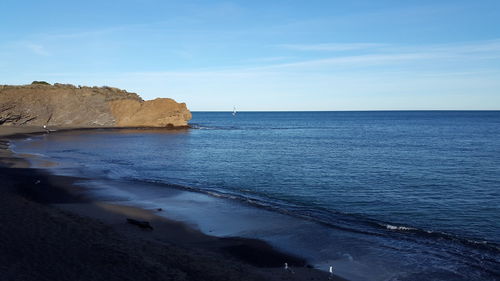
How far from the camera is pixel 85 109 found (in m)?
96.7

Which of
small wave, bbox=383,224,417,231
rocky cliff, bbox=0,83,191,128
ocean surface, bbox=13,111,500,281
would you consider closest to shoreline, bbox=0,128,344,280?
ocean surface, bbox=13,111,500,281

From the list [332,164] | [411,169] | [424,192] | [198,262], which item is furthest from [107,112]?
[198,262]

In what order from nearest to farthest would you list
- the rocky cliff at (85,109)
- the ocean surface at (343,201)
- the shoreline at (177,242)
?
the shoreline at (177,242), the ocean surface at (343,201), the rocky cliff at (85,109)

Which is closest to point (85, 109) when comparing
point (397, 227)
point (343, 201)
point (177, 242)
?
point (343, 201)

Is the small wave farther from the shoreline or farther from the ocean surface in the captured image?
the shoreline

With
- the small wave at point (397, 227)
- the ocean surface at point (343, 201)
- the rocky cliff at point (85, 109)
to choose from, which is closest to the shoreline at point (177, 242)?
the ocean surface at point (343, 201)

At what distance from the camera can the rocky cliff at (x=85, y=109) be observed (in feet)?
290

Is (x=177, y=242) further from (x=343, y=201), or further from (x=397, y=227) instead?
(x=343, y=201)

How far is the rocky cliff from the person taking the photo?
3484 inches

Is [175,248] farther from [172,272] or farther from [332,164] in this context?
[332,164]

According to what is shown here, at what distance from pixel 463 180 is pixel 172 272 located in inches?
926

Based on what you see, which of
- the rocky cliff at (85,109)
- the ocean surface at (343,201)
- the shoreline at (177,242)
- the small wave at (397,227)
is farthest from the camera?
the rocky cliff at (85,109)

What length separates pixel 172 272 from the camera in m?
11.4

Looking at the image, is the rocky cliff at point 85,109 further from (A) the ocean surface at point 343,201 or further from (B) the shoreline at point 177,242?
(B) the shoreline at point 177,242
